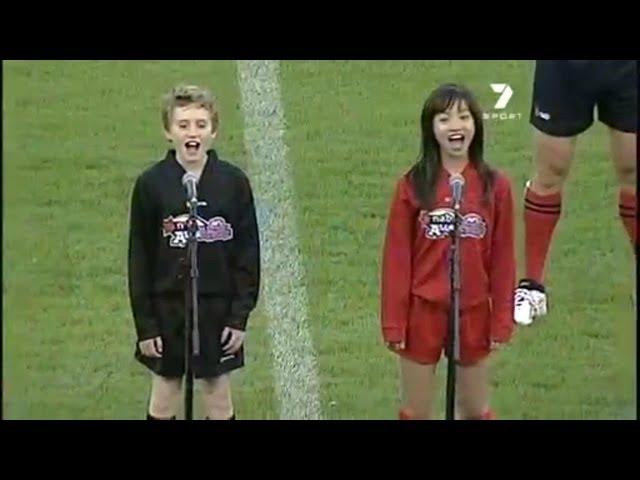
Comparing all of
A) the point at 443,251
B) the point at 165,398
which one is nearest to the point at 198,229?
the point at 165,398

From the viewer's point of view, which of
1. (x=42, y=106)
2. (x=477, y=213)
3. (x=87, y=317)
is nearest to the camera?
(x=477, y=213)

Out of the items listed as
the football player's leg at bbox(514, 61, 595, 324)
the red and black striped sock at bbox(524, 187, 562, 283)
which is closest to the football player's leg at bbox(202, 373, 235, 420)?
the football player's leg at bbox(514, 61, 595, 324)

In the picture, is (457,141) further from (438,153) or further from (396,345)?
(396,345)

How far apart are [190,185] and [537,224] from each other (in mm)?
1321

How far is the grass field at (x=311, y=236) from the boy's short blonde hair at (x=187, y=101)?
63cm

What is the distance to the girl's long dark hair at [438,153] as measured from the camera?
4.11 metres

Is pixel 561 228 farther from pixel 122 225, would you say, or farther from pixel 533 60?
pixel 122 225

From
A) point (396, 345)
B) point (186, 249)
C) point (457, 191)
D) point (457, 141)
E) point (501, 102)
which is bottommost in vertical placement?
point (396, 345)

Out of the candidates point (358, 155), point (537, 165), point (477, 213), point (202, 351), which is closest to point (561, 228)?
point (537, 165)

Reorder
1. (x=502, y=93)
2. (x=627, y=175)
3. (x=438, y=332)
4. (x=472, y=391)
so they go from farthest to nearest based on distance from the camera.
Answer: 1. (x=502, y=93)
2. (x=627, y=175)
3. (x=472, y=391)
4. (x=438, y=332)

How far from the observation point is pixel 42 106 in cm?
533

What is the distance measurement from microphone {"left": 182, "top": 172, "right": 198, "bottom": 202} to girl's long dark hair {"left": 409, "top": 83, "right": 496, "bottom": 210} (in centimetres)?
55

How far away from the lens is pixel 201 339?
4.19 meters

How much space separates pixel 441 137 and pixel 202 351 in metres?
0.83
